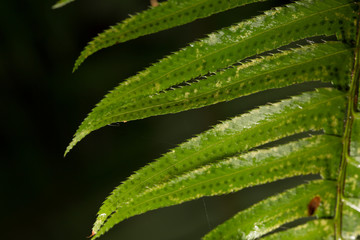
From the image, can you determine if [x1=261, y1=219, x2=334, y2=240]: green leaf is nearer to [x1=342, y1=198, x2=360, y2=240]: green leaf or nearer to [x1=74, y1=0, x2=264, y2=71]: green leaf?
[x1=342, y1=198, x2=360, y2=240]: green leaf

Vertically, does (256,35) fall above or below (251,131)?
above

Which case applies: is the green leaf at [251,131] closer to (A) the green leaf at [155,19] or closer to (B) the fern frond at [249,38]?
(B) the fern frond at [249,38]

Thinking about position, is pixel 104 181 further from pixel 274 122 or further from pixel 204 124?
pixel 274 122

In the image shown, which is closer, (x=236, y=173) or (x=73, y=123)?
(x=236, y=173)

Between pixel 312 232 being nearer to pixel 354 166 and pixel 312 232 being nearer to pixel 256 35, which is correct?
pixel 354 166

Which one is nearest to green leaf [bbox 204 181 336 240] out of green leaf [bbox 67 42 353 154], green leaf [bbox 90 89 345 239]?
green leaf [bbox 90 89 345 239]

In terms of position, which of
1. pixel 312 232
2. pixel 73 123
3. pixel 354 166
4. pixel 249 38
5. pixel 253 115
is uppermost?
pixel 249 38

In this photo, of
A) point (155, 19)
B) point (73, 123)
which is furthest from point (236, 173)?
point (73, 123)
